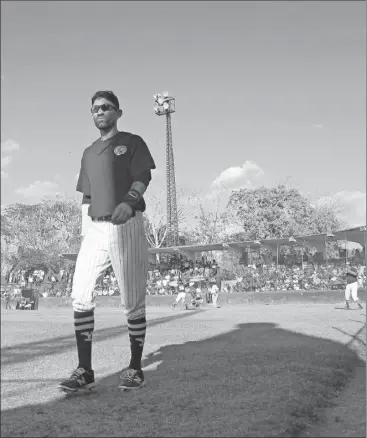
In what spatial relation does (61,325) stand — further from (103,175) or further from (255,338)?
(103,175)

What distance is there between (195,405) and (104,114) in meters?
1.78

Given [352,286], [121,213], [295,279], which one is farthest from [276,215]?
[121,213]

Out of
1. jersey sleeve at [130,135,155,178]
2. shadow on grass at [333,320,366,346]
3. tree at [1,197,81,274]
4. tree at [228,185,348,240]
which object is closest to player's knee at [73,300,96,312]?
jersey sleeve at [130,135,155,178]

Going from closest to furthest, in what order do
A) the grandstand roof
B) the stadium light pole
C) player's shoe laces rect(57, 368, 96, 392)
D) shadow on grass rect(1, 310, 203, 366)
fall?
player's shoe laces rect(57, 368, 96, 392) → the stadium light pole → the grandstand roof → shadow on grass rect(1, 310, 203, 366)

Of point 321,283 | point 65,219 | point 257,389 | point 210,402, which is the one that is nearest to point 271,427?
point 210,402

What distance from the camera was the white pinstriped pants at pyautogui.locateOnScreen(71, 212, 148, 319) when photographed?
188 cm

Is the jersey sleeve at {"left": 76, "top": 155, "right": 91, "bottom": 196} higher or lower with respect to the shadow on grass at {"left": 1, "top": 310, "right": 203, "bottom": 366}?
higher

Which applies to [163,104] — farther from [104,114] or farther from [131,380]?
[131,380]

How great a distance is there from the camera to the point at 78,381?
6.68ft

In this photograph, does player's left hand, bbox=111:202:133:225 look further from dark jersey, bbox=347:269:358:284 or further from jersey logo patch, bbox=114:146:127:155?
dark jersey, bbox=347:269:358:284

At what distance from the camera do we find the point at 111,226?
186 cm

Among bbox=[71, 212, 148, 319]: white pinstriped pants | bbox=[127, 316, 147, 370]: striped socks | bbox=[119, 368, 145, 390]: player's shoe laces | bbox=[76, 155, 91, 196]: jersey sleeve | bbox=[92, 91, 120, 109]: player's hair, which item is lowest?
bbox=[119, 368, 145, 390]: player's shoe laces

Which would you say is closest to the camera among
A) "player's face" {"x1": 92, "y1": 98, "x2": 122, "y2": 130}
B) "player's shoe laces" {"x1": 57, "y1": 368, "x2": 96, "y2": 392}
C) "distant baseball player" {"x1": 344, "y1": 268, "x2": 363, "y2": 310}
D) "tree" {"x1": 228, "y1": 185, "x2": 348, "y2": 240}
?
"player's face" {"x1": 92, "y1": 98, "x2": 122, "y2": 130}

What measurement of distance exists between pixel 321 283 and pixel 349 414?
754 inches
